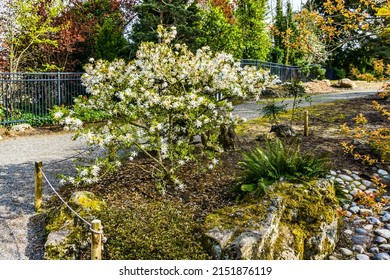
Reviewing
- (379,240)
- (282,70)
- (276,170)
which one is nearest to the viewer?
(379,240)

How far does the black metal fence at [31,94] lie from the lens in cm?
1194

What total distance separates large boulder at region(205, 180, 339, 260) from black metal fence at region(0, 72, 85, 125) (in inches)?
367

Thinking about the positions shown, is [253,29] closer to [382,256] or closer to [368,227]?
[368,227]

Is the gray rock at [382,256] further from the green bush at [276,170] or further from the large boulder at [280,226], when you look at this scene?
the green bush at [276,170]

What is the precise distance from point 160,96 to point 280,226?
2399mm

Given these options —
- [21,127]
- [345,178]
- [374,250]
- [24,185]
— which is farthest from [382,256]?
[21,127]

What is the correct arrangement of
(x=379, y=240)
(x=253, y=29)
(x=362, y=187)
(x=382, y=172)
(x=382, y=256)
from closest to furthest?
(x=382, y=256) < (x=379, y=240) < (x=362, y=187) < (x=382, y=172) < (x=253, y=29)

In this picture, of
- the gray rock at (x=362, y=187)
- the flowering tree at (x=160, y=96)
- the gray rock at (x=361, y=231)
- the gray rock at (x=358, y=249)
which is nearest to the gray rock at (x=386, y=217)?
the gray rock at (x=361, y=231)

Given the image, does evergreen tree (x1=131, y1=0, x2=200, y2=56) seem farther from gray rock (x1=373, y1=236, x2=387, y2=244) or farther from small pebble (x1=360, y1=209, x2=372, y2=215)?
gray rock (x1=373, y1=236, x2=387, y2=244)

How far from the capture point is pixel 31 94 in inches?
502

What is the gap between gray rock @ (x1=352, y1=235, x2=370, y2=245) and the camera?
5.00 m

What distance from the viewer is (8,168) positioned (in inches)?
302

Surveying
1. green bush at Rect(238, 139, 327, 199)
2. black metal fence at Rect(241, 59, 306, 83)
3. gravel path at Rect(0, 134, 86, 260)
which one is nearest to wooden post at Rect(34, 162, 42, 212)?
gravel path at Rect(0, 134, 86, 260)

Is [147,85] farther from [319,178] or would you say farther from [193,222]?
[319,178]
